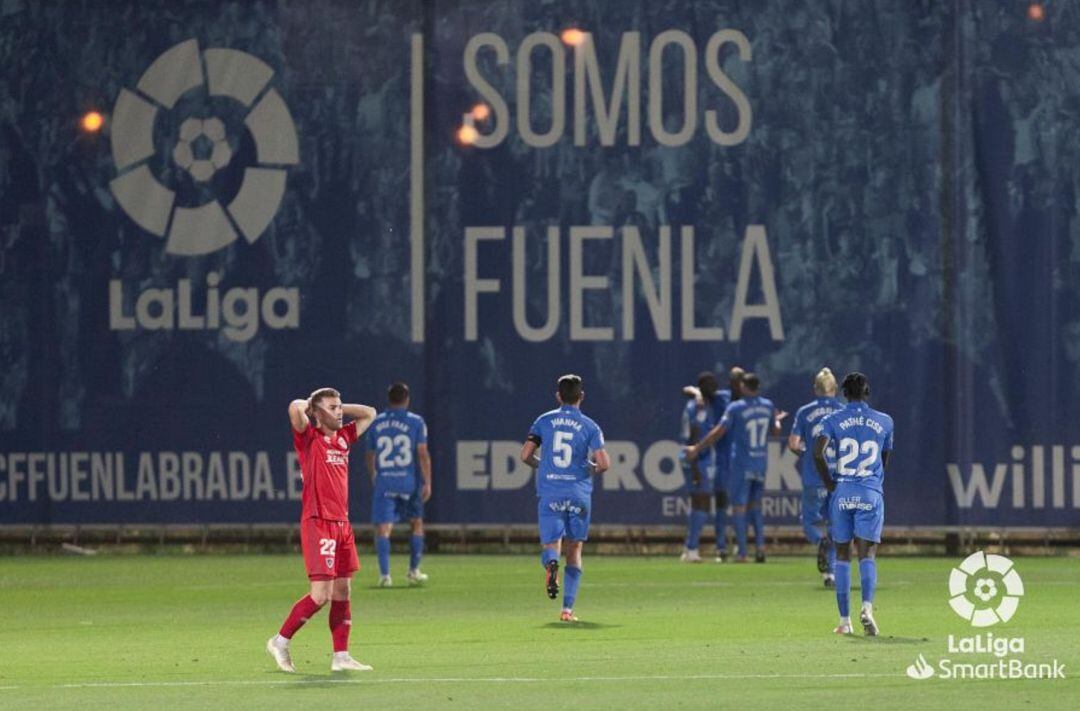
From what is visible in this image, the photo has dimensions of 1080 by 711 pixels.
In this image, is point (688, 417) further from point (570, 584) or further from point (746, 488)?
point (570, 584)

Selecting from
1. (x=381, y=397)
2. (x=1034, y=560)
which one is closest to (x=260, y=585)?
(x=381, y=397)

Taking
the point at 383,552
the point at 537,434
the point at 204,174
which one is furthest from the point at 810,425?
the point at 204,174

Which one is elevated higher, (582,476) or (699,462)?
(582,476)

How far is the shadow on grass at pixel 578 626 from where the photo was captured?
789 inches

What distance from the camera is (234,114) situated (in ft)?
105

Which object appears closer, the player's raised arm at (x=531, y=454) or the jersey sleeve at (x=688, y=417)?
the player's raised arm at (x=531, y=454)

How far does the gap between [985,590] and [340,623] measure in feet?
32.0

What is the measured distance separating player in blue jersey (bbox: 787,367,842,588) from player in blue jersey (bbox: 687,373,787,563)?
2264 mm

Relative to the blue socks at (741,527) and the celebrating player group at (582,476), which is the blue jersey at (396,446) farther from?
the blue socks at (741,527)

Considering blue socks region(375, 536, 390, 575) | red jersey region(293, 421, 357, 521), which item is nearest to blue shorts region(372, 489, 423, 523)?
blue socks region(375, 536, 390, 575)

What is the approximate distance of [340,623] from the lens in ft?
53.4

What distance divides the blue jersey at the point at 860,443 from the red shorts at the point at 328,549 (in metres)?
4.45

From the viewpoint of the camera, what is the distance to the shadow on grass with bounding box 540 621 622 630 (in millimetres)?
20031

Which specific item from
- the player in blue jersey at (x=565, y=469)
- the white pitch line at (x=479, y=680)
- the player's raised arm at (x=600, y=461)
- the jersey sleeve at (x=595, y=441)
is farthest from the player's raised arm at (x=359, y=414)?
the jersey sleeve at (x=595, y=441)
